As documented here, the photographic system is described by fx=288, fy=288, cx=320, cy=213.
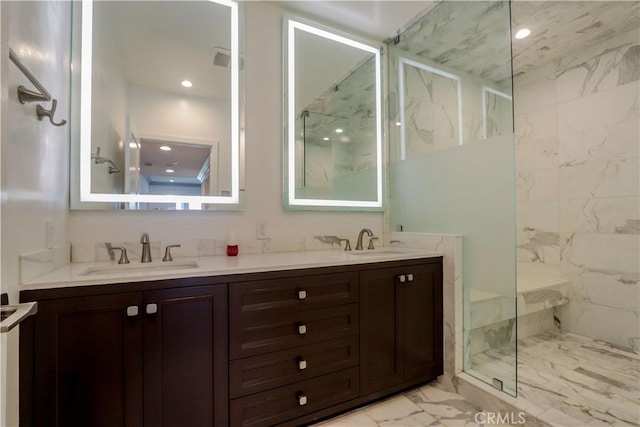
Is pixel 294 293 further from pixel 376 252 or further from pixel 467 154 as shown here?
pixel 467 154

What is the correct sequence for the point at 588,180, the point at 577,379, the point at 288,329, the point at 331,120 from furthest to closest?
the point at 588,180 → the point at 331,120 → the point at 577,379 → the point at 288,329

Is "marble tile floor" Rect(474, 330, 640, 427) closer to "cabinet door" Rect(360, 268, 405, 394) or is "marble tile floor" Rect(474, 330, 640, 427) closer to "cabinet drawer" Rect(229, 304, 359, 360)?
"cabinet door" Rect(360, 268, 405, 394)

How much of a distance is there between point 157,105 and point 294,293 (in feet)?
4.64

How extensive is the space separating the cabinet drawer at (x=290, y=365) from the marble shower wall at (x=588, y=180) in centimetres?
244

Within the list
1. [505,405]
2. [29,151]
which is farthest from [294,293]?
[505,405]

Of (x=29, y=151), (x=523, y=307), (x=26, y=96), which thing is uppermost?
(x=26, y=96)

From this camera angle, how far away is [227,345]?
1312 millimetres

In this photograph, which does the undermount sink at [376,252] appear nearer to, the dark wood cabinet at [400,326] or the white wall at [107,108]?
the dark wood cabinet at [400,326]

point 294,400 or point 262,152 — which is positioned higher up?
point 262,152

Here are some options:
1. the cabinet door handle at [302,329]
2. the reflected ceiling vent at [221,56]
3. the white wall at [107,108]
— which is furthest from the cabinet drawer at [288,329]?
the reflected ceiling vent at [221,56]

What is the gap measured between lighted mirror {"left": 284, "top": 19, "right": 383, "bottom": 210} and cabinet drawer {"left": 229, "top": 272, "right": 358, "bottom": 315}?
73cm

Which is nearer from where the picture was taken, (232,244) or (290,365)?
(290,365)

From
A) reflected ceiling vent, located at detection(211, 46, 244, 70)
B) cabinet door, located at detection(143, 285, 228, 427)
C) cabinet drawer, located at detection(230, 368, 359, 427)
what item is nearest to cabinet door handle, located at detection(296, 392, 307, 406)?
cabinet drawer, located at detection(230, 368, 359, 427)

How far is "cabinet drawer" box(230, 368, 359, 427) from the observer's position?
4.43ft
